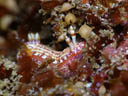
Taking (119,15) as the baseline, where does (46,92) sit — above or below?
below

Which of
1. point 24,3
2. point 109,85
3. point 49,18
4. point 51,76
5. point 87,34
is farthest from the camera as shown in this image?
point 49,18

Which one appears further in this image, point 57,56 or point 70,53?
point 57,56

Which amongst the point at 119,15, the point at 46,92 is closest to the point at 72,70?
the point at 46,92

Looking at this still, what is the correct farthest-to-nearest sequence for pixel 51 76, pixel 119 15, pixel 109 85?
pixel 119 15
pixel 51 76
pixel 109 85

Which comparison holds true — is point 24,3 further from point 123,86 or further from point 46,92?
point 123,86

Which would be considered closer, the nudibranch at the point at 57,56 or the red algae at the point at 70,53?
the red algae at the point at 70,53

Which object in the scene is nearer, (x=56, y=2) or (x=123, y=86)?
(x=123, y=86)

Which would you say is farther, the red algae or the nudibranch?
the nudibranch

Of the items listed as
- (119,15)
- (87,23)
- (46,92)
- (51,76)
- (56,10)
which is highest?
(56,10)
